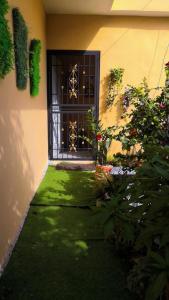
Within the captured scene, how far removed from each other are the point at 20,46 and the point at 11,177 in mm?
1326

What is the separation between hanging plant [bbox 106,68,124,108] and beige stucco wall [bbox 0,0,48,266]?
5.53 feet

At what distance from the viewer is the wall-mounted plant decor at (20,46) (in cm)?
304

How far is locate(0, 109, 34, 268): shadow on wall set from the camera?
2.70m

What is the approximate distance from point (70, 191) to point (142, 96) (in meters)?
1.81

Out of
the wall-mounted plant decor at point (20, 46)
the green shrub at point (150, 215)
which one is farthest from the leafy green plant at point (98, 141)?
the green shrub at point (150, 215)

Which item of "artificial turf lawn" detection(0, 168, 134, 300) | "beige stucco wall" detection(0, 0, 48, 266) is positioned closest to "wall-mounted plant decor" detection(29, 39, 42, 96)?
"beige stucco wall" detection(0, 0, 48, 266)

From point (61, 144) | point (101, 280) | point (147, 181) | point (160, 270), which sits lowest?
point (101, 280)

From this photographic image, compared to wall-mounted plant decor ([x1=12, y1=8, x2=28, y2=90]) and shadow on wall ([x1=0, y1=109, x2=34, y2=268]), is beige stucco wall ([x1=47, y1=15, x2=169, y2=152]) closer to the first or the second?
wall-mounted plant decor ([x1=12, y1=8, x2=28, y2=90])

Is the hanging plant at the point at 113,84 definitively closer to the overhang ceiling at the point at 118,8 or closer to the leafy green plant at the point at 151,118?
the overhang ceiling at the point at 118,8

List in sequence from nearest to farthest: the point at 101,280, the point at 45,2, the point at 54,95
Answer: the point at 101,280 < the point at 45,2 < the point at 54,95

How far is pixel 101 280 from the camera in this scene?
2.59 m

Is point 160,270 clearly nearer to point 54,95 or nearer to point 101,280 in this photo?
point 101,280

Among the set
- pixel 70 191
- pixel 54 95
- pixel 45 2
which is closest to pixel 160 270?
pixel 70 191

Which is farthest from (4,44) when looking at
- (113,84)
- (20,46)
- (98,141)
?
(113,84)
